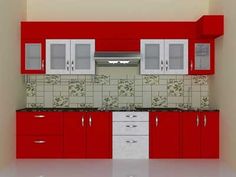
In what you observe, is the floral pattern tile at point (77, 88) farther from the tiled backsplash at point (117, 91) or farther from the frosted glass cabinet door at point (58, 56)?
the frosted glass cabinet door at point (58, 56)

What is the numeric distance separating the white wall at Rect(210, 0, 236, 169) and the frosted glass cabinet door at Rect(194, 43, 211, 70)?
0.64 ft

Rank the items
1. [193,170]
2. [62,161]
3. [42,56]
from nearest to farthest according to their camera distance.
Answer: [193,170], [62,161], [42,56]

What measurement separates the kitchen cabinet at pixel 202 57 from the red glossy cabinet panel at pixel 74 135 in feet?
6.15

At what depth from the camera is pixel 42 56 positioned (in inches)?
237

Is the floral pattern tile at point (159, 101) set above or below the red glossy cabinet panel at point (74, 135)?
above

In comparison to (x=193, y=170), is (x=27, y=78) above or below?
above

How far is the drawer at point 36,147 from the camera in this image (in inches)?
223

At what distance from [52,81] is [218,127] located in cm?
274

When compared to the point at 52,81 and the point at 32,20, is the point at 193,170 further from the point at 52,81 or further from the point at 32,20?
the point at 32,20

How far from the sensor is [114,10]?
6.36 metres
